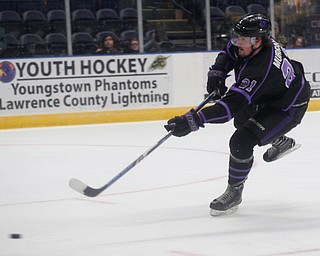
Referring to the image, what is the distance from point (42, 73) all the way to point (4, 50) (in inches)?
18.9

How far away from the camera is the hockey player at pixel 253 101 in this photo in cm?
335

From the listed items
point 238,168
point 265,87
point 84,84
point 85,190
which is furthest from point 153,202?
point 84,84

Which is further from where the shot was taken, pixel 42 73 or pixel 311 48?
pixel 311 48

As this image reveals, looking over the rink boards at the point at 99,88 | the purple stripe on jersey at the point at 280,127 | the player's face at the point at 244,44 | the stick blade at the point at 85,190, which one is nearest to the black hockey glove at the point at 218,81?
the player's face at the point at 244,44

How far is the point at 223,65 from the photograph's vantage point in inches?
150

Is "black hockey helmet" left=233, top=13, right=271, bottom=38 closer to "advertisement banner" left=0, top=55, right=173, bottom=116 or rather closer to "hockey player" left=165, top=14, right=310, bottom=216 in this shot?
"hockey player" left=165, top=14, right=310, bottom=216

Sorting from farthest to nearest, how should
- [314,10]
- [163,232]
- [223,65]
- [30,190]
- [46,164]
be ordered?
[314,10] → [46,164] → [30,190] → [223,65] → [163,232]

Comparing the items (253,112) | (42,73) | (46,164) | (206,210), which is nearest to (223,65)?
(253,112)

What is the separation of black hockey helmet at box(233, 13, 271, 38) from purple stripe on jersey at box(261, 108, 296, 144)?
39cm

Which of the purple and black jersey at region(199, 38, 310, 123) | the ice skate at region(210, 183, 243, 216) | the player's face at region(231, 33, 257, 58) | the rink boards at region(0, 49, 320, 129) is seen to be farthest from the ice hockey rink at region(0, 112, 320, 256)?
the rink boards at region(0, 49, 320, 129)

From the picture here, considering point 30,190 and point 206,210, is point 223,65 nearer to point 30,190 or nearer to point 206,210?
point 206,210

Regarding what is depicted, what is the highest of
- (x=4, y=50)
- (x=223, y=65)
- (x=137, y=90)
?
(x=223, y=65)

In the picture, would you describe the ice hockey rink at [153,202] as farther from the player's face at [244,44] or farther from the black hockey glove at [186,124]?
the player's face at [244,44]

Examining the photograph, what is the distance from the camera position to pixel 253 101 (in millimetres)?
3578
